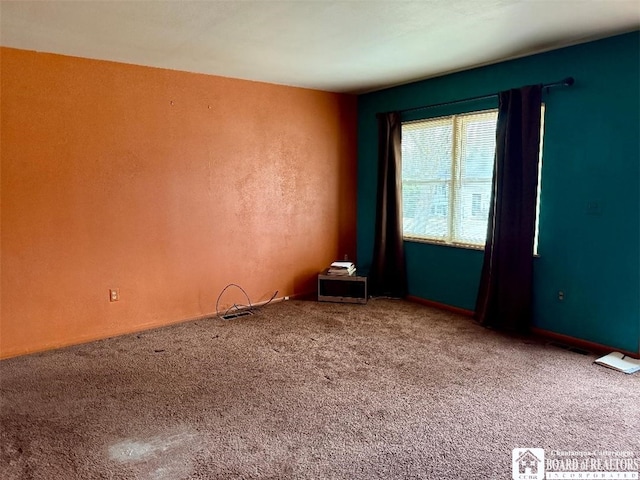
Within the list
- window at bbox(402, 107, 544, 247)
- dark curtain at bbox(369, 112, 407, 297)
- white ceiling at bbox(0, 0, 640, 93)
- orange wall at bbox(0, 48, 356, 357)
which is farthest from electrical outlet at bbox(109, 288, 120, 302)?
window at bbox(402, 107, 544, 247)

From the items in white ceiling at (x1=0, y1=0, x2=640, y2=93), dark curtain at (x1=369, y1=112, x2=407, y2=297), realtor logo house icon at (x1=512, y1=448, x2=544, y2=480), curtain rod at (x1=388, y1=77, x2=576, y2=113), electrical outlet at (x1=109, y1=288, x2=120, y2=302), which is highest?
white ceiling at (x1=0, y1=0, x2=640, y2=93)

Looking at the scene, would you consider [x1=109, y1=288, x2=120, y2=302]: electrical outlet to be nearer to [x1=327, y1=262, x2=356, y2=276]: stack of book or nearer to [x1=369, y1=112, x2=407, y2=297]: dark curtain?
[x1=327, y1=262, x2=356, y2=276]: stack of book

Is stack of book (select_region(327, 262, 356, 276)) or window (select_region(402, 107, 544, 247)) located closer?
window (select_region(402, 107, 544, 247))

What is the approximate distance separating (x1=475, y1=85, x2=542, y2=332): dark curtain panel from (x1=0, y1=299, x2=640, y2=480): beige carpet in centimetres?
27

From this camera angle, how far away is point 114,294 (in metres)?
3.87

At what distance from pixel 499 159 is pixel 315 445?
285 cm

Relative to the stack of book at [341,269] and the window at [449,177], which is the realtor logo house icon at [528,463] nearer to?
the window at [449,177]

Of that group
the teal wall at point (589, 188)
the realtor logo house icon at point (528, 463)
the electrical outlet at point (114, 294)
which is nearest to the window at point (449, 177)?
the teal wall at point (589, 188)

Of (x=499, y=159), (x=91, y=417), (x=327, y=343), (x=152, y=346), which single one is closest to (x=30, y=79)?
(x=152, y=346)

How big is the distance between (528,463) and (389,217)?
127 inches

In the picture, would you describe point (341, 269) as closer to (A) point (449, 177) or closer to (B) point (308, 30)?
(A) point (449, 177)

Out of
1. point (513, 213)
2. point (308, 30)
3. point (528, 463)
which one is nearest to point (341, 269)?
point (513, 213)

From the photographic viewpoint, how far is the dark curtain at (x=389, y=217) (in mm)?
4941

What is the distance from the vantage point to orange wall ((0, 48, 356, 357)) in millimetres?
3404
